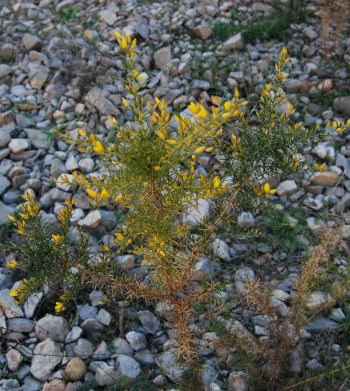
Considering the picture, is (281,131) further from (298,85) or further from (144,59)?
(144,59)

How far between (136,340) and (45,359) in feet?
2.02

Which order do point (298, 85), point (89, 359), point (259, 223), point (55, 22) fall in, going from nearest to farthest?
point (89, 359)
point (259, 223)
point (298, 85)
point (55, 22)

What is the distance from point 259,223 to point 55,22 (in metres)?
4.00

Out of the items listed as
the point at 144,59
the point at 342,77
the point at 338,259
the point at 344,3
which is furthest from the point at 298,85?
the point at 338,259

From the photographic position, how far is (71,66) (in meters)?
4.89

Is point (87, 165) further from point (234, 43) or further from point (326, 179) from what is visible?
point (234, 43)

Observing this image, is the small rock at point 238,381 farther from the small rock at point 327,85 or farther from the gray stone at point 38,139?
the small rock at point 327,85

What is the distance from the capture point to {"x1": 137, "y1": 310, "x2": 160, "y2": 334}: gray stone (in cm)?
304

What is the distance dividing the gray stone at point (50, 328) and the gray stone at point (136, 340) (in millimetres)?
468

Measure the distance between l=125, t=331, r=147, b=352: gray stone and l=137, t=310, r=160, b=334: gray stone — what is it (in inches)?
3.6

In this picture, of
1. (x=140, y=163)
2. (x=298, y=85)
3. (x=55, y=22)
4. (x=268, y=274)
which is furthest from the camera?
(x=55, y=22)

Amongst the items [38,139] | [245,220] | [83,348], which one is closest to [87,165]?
[38,139]

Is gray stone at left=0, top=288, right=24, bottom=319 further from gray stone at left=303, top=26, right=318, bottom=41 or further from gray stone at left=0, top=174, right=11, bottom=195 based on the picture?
gray stone at left=303, top=26, right=318, bottom=41

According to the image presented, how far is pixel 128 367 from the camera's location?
109 inches
